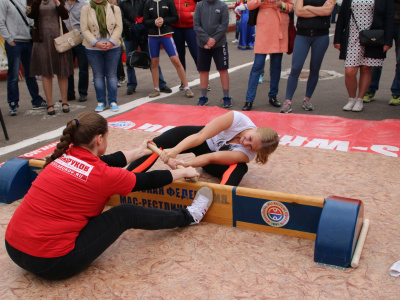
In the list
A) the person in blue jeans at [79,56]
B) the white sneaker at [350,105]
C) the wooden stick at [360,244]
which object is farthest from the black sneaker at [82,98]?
the wooden stick at [360,244]

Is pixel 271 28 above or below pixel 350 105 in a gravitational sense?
above

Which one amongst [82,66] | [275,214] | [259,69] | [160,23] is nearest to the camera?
[275,214]

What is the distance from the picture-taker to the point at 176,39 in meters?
7.18

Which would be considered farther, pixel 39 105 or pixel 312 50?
pixel 39 105

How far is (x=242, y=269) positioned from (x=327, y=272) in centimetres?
51

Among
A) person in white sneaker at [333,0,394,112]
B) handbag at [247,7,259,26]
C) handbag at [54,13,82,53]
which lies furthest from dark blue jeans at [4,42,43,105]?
person in white sneaker at [333,0,394,112]

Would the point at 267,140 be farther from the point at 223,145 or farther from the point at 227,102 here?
the point at 227,102

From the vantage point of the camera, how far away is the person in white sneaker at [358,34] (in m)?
5.21

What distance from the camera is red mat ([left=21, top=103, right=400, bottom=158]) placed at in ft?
15.0

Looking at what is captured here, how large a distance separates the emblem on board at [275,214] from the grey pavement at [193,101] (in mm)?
3301

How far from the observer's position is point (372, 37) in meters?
5.19

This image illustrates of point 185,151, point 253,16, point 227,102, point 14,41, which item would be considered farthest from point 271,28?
point 14,41

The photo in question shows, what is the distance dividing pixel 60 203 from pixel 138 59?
17.2 feet

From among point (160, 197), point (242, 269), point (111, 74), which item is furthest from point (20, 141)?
point (242, 269)
